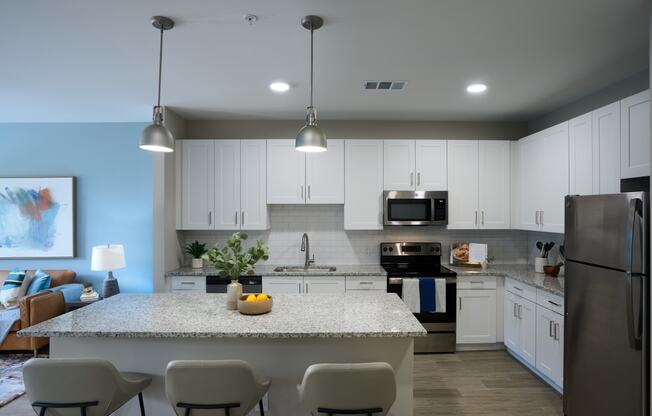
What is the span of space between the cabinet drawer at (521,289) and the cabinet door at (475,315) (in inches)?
7.3

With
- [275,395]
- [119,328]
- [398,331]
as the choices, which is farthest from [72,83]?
[398,331]

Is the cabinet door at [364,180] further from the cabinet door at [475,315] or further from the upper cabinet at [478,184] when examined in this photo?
the cabinet door at [475,315]

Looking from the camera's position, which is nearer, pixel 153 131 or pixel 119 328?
pixel 119 328

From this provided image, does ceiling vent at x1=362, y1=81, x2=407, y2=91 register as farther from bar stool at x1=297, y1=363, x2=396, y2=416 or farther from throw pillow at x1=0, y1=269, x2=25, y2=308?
throw pillow at x1=0, y1=269, x2=25, y2=308

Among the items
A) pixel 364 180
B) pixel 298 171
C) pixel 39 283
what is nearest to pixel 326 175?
pixel 298 171

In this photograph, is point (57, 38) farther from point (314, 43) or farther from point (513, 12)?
point (513, 12)

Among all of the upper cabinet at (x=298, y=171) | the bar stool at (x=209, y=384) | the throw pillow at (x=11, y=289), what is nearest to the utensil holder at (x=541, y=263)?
the upper cabinet at (x=298, y=171)

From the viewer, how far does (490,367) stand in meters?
3.68

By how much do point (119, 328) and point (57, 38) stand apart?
1.88 metres

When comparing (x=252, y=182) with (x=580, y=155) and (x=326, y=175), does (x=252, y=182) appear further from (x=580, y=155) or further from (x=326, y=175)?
(x=580, y=155)

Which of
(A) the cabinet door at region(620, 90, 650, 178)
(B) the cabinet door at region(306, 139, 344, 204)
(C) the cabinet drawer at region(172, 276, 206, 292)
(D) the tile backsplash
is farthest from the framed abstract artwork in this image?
(A) the cabinet door at region(620, 90, 650, 178)

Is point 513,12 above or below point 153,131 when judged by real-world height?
above

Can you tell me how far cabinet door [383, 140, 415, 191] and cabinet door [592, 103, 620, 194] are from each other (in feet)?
5.75

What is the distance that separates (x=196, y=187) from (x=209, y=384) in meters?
2.93
